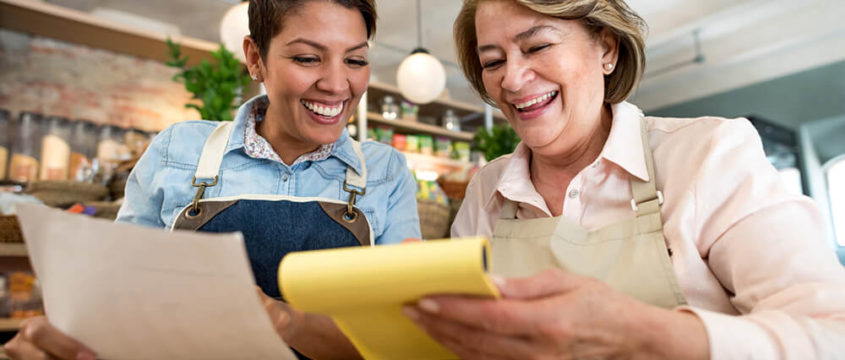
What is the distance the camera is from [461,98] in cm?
877

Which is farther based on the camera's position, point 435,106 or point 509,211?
point 435,106

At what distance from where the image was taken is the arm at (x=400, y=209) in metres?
1.47

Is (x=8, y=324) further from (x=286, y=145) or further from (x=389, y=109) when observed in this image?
(x=389, y=109)

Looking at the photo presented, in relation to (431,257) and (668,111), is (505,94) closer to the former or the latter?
(431,257)

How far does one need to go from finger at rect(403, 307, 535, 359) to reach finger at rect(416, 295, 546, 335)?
1cm

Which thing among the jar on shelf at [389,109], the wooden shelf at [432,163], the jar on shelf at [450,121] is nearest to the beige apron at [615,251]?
the wooden shelf at [432,163]

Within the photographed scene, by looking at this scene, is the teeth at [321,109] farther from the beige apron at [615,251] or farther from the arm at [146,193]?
the beige apron at [615,251]

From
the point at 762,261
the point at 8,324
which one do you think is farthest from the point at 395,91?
the point at 762,261

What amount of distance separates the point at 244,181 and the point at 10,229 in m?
1.45

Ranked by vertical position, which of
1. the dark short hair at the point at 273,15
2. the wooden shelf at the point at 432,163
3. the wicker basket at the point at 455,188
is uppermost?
the dark short hair at the point at 273,15

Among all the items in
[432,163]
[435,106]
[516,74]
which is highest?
[516,74]

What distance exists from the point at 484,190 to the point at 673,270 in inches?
21.1

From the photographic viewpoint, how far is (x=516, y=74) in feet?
4.17

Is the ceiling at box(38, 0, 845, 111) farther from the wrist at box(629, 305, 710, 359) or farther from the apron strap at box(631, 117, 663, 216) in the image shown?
the wrist at box(629, 305, 710, 359)
